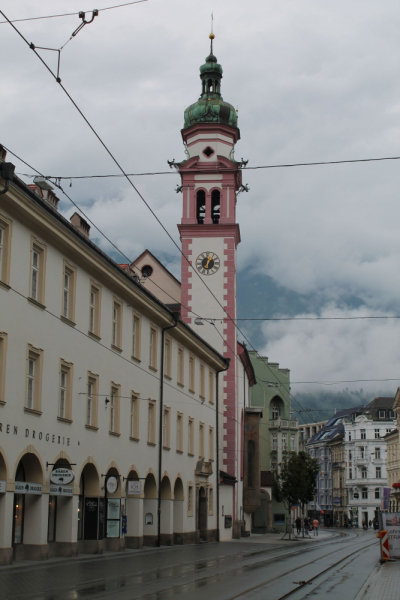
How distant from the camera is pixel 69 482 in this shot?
2603 cm

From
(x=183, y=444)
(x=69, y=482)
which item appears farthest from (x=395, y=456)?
(x=69, y=482)

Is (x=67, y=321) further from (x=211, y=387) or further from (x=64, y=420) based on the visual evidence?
(x=211, y=387)

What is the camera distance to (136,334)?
117 feet

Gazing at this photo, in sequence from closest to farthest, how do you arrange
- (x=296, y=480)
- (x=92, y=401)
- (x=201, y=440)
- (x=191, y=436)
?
(x=92, y=401), (x=191, y=436), (x=201, y=440), (x=296, y=480)

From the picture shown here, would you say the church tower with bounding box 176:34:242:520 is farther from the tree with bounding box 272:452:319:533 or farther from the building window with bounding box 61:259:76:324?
the building window with bounding box 61:259:76:324

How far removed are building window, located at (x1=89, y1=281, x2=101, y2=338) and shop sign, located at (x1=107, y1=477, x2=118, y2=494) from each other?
17.4ft

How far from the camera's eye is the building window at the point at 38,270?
1010 inches

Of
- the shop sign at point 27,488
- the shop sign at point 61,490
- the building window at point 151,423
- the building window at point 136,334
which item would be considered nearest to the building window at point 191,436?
the building window at point 151,423

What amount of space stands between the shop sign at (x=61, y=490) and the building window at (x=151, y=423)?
31.7ft

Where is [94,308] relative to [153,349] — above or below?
above

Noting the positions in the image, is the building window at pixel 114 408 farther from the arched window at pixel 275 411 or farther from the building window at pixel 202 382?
the arched window at pixel 275 411

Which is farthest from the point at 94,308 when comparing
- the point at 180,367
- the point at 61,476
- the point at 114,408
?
the point at 180,367

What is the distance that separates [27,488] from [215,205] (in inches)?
1393

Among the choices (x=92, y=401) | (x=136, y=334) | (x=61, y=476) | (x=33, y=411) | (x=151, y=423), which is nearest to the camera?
(x=33, y=411)
